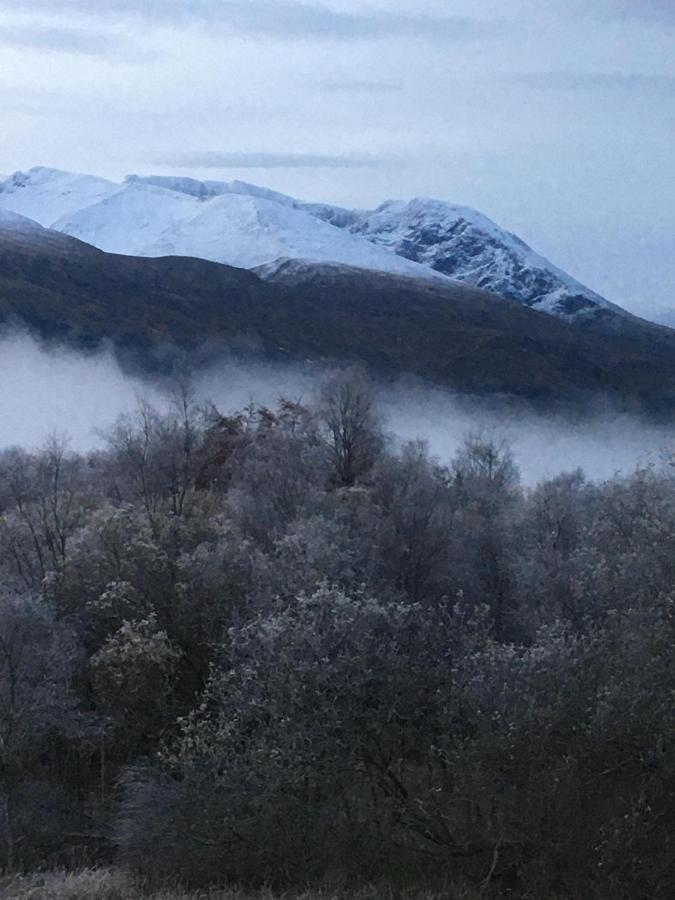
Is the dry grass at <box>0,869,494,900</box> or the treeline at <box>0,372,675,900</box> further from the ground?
the treeline at <box>0,372,675,900</box>

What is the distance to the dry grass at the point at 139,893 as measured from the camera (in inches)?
571

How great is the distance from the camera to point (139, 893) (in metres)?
15.2

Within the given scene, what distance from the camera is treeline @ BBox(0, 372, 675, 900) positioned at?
50.0ft

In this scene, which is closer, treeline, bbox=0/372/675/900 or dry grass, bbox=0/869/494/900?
dry grass, bbox=0/869/494/900

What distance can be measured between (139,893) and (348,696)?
12.8 feet

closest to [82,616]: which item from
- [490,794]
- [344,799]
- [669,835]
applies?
[344,799]

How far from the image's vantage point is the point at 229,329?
195 metres

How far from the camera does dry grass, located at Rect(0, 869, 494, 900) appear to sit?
14.5m

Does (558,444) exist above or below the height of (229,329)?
below

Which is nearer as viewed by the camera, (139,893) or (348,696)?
(139,893)

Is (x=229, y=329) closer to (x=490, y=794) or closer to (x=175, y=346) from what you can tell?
(x=175, y=346)

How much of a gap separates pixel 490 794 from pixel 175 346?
6589 inches

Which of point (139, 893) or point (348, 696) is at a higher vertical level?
point (348, 696)

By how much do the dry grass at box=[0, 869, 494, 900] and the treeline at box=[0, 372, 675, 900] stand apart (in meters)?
0.77
